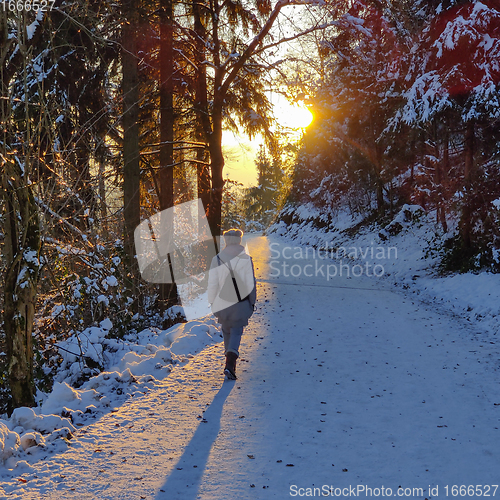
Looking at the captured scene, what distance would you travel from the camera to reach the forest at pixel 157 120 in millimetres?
5160

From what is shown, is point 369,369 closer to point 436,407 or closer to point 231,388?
point 436,407

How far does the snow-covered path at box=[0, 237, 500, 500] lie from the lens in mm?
Result: 3562

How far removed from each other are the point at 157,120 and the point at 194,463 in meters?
11.0

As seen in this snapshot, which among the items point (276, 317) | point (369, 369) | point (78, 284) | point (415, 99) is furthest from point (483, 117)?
point (78, 284)

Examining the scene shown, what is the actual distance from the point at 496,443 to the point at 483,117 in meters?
10.6

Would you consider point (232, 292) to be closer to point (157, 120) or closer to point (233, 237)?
point (233, 237)

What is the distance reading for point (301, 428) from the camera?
14.9 feet

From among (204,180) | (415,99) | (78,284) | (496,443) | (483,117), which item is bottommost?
(496,443)

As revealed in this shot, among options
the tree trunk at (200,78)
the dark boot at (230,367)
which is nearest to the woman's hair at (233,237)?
the dark boot at (230,367)

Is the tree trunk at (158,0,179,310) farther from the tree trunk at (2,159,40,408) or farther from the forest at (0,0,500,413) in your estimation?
the tree trunk at (2,159,40,408)

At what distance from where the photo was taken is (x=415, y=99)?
13.5 metres

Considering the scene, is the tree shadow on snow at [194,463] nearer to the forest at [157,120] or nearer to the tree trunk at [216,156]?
the forest at [157,120]

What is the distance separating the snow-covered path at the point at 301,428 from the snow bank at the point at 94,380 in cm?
22

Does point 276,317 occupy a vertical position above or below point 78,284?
below
